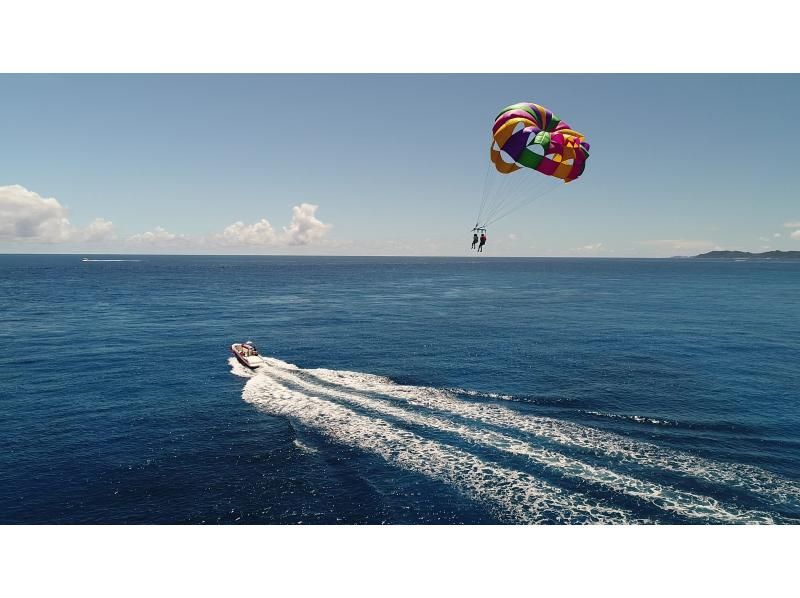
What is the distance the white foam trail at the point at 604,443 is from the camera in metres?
28.7

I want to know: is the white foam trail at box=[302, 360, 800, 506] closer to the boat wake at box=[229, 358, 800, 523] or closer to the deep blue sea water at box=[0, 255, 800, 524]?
the boat wake at box=[229, 358, 800, 523]

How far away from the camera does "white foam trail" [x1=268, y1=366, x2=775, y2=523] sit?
25750 millimetres

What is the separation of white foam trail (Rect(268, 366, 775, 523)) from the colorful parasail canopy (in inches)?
948

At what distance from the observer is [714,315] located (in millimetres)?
91750

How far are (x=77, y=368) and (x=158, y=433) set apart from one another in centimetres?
2608

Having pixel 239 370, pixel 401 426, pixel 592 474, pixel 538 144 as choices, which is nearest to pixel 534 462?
pixel 592 474

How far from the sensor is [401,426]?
1460 inches

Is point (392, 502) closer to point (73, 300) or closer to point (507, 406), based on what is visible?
point (507, 406)

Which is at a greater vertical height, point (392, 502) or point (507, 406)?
point (507, 406)

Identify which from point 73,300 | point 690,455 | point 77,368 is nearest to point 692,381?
point 690,455

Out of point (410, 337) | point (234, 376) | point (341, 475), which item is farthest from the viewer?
point (410, 337)

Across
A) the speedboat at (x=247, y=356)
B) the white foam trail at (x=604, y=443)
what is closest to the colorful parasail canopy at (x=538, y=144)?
the white foam trail at (x=604, y=443)

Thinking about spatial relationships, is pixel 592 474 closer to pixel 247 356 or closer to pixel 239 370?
pixel 239 370

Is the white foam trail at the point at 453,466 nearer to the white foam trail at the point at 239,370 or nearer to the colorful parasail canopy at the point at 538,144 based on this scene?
the white foam trail at the point at 239,370
